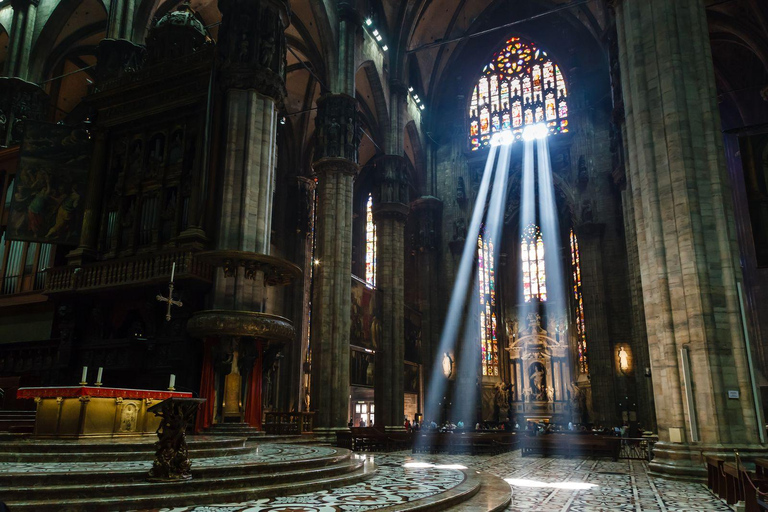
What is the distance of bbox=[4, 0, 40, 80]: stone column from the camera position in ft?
60.5

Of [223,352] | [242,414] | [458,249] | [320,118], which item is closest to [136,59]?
[320,118]

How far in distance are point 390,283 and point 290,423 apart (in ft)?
31.4

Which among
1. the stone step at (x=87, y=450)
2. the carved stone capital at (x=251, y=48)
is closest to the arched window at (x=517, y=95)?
the carved stone capital at (x=251, y=48)

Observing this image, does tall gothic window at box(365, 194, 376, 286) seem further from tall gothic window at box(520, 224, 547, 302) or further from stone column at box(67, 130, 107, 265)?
stone column at box(67, 130, 107, 265)

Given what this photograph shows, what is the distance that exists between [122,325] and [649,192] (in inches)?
477

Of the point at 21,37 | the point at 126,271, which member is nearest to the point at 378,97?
the point at 21,37

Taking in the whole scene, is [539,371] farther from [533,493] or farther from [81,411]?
[81,411]

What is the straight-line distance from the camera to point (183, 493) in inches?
232

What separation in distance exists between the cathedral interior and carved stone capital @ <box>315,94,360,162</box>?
80 mm

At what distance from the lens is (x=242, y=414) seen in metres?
12.5

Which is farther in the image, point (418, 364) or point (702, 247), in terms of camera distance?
point (418, 364)

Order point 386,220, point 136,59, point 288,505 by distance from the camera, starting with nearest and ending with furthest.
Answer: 1. point 288,505
2. point 136,59
3. point 386,220

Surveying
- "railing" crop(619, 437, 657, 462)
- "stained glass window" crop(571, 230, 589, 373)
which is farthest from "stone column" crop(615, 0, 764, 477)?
"stained glass window" crop(571, 230, 589, 373)

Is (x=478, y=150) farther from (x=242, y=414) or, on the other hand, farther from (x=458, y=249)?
(x=242, y=414)
